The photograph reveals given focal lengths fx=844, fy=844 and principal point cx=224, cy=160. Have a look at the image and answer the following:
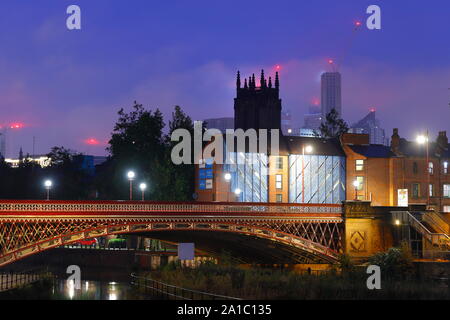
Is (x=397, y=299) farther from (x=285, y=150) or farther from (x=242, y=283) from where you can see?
(x=285, y=150)

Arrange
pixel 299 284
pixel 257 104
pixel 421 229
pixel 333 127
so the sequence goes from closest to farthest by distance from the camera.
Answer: pixel 299 284, pixel 421 229, pixel 333 127, pixel 257 104

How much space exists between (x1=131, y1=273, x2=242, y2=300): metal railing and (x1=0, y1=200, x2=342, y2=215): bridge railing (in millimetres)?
6001

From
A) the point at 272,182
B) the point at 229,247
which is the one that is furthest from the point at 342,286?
the point at 272,182

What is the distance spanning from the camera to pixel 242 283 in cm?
5869

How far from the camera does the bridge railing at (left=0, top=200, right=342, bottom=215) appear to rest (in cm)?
6300

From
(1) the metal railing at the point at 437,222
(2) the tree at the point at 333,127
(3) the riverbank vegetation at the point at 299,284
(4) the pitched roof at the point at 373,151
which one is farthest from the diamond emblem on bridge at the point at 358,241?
(2) the tree at the point at 333,127

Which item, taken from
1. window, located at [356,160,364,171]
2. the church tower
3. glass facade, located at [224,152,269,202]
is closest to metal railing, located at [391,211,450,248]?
glass facade, located at [224,152,269,202]

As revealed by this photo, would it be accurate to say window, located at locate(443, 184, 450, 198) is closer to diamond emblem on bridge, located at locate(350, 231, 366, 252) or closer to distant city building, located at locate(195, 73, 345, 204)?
distant city building, located at locate(195, 73, 345, 204)

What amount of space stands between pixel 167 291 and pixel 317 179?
5854cm

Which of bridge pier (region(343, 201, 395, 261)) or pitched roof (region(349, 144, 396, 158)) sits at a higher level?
pitched roof (region(349, 144, 396, 158))

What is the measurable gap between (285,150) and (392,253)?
4017 centimetres

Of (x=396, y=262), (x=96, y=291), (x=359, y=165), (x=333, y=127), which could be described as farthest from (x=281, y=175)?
(x=96, y=291)

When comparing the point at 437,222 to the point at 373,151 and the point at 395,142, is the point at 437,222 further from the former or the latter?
the point at 373,151

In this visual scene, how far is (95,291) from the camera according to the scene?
73375 millimetres
